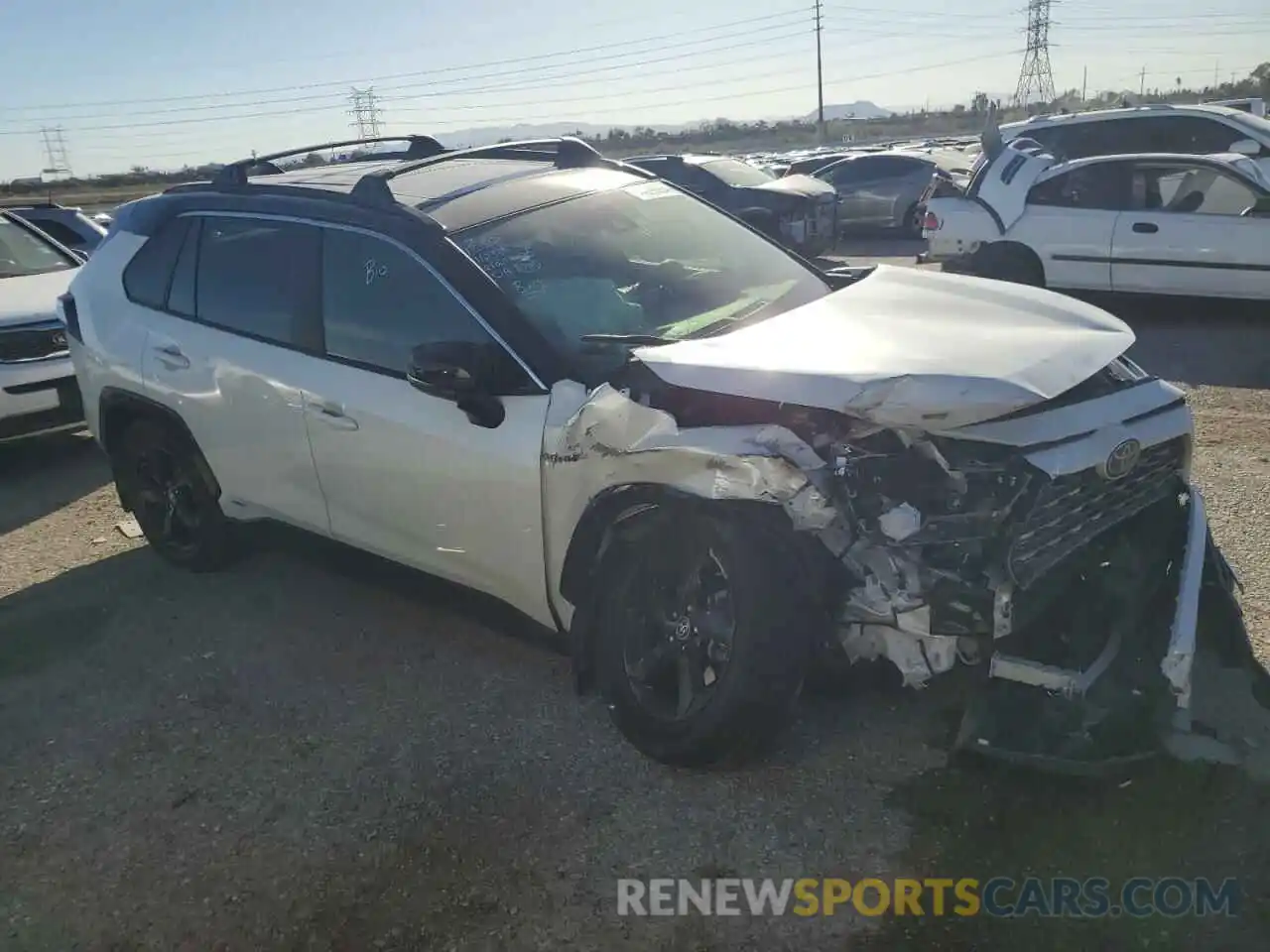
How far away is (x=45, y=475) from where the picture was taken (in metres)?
6.96

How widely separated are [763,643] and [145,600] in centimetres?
326

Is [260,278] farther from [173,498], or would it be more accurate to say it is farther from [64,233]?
[64,233]

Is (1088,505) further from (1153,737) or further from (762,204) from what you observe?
(762,204)

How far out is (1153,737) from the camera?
262 centimetres

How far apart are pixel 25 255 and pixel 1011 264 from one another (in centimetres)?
814

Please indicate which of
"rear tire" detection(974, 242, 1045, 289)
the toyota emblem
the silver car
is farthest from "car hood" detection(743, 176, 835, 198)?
the toyota emblem

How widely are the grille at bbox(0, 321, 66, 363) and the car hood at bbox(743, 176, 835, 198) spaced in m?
8.32

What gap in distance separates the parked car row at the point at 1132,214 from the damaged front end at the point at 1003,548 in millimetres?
6265

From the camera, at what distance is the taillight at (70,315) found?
5.03m

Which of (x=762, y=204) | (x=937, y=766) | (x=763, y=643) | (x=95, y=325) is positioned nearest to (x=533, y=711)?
(x=763, y=643)

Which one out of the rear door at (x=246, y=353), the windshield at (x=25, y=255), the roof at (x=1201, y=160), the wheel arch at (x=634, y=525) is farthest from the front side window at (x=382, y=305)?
the roof at (x=1201, y=160)

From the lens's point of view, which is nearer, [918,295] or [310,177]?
[918,295]

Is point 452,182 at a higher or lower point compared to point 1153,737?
higher

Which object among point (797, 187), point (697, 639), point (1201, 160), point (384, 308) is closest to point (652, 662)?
point (697, 639)
